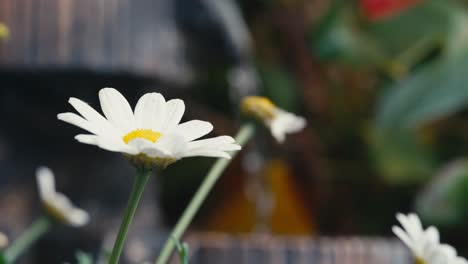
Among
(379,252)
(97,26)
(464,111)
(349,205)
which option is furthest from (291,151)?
(97,26)

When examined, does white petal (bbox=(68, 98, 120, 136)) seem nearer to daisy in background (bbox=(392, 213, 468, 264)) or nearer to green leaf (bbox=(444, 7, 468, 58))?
daisy in background (bbox=(392, 213, 468, 264))

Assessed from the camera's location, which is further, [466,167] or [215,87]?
[215,87]

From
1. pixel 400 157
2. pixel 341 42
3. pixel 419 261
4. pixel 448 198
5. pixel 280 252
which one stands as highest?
pixel 341 42

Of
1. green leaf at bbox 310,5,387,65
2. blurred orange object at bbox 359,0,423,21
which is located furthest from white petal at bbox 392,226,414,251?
blurred orange object at bbox 359,0,423,21

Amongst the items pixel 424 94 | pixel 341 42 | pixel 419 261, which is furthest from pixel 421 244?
pixel 341 42

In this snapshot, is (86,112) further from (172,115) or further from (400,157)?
(400,157)

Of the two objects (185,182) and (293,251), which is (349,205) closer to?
(185,182)

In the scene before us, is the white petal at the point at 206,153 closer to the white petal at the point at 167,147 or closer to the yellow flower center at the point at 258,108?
the white petal at the point at 167,147
